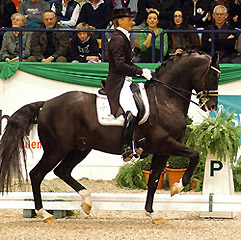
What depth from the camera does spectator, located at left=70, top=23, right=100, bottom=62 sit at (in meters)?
12.5

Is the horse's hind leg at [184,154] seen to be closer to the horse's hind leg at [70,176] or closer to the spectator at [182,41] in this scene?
the horse's hind leg at [70,176]

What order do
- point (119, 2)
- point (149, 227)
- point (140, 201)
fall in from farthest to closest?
point (119, 2) < point (140, 201) < point (149, 227)

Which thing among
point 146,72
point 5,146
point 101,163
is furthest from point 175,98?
point 101,163

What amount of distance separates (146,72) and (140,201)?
5.69 feet

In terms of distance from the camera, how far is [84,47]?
41.1 ft

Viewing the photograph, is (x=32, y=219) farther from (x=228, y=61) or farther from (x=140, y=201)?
(x=228, y=61)

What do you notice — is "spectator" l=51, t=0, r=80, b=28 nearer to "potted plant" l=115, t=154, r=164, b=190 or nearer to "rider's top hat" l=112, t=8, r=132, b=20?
"potted plant" l=115, t=154, r=164, b=190

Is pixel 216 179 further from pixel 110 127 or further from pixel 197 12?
pixel 197 12

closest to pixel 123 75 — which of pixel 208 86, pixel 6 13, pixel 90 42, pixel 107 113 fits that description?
pixel 107 113

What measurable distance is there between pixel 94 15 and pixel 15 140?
5502mm

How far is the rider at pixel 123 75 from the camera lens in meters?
8.28

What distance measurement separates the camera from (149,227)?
822 centimetres

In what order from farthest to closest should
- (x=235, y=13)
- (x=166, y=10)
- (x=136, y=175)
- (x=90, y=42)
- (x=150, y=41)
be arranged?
(x=166, y=10) < (x=235, y=13) < (x=90, y=42) < (x=150, y=41) < (x=136, y=175)

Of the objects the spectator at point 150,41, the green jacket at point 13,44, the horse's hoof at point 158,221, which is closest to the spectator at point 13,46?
the green jacket at point 13,44
